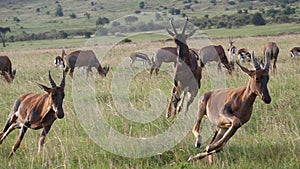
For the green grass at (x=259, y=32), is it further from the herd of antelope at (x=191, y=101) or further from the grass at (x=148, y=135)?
the herd of antelope at (x=191, y=101)

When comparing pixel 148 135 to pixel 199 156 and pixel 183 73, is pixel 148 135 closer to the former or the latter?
pixel 199 156

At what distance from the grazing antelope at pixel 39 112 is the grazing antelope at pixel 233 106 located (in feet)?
7.18

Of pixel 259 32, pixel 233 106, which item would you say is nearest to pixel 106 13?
pixel 259 32

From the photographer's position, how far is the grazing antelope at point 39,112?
317 inches

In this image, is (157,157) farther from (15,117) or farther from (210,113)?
(15,117)

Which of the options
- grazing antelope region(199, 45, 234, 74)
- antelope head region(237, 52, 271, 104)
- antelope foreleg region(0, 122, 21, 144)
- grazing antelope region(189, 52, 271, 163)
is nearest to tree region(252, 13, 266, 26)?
grazing antelope region(199, 45, 234, 74)

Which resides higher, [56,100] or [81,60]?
[56,100]

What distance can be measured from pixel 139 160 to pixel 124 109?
356 centimetres

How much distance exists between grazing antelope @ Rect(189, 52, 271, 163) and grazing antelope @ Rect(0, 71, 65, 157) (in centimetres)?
219

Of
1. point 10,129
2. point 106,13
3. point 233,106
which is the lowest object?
point 106,13

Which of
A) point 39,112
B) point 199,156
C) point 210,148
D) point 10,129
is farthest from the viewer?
point 10,129

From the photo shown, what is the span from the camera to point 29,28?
83.6m

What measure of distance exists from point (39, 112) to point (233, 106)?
307cm

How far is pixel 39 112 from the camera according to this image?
27.6 ft
